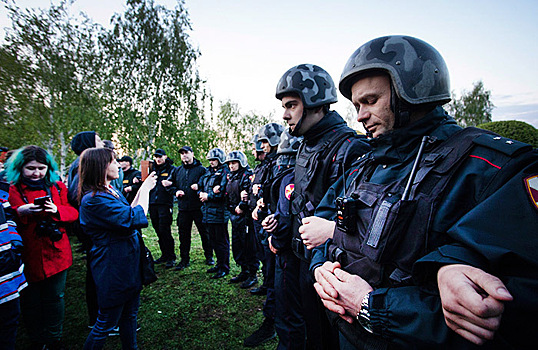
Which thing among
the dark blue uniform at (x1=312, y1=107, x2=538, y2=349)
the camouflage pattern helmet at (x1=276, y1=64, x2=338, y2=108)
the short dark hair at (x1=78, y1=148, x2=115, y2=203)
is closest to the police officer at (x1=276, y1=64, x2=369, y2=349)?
the camouflage pattern helmet at (x1=276, y1=64, x2=338, y2=108)

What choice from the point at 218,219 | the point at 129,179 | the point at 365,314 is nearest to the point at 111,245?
the point at 365,314

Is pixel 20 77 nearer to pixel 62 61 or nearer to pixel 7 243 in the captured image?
pixel 62 61

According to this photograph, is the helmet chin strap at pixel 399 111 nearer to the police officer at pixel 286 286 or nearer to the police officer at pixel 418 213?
the police officer at pixel 418 213

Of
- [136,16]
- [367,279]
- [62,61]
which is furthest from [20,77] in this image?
[367,279]

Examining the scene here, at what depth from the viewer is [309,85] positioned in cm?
272

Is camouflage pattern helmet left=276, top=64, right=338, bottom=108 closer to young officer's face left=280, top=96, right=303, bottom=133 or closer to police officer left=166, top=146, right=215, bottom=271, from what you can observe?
young officer's face left=280, top=96, right=303, bottom=133

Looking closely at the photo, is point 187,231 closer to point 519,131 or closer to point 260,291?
point 260,291

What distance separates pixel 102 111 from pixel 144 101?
Result: 2.97 metres

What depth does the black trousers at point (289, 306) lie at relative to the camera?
105 inches

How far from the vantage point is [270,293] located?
3762mm

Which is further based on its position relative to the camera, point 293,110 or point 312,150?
point 293,110

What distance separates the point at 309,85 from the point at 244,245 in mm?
4188

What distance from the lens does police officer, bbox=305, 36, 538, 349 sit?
87 centimetres

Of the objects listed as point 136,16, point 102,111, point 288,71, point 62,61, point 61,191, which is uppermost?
point 136,16
